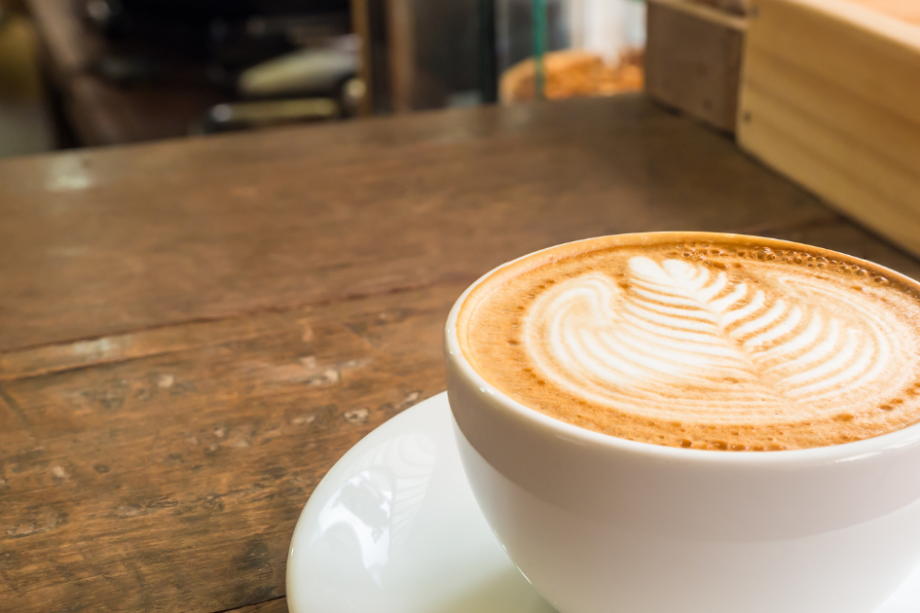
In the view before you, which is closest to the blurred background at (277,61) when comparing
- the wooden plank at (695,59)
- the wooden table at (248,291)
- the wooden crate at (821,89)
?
the wooden plank at (695,59)

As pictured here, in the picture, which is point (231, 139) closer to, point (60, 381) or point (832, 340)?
point (60, 381)

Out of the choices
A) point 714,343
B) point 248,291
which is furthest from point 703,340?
point 248,291

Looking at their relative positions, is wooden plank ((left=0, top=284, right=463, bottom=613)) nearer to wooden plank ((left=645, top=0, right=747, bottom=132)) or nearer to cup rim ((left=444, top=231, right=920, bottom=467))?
cup rim ((left=444, top=231, right=920, bottom=467))

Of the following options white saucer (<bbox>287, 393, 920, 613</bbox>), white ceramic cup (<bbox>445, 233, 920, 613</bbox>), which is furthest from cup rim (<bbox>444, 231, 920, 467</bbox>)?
white saucer (<bbox>287, 393, 920, 613</bbox>)

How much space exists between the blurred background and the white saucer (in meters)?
1.13

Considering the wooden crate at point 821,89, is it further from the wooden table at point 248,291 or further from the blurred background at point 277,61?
the blurred background at point 277,61

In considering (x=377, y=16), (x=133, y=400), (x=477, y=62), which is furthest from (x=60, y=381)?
(x=377, y=16)

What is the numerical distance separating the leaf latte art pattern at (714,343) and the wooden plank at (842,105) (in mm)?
406

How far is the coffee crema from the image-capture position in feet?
1.13

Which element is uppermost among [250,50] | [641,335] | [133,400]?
[641,335]

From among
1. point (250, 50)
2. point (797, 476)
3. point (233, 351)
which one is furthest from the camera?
point (250, 50)

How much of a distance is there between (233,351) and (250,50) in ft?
9.33

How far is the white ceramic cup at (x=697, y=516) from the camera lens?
1.02 feet

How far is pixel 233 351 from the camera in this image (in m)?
0.67
